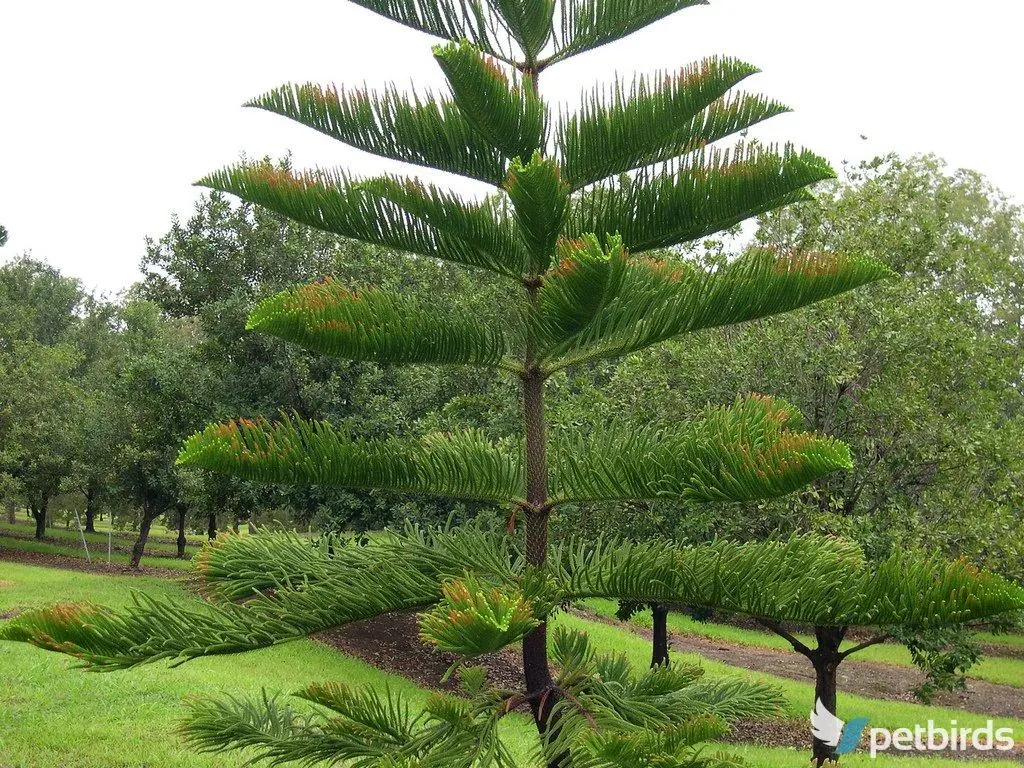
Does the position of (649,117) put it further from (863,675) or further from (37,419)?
(37,419)

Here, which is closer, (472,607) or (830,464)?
(472,607)

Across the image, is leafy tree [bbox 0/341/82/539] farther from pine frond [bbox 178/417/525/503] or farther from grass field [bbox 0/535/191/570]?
pine frond [bbox 178/417/525/503]

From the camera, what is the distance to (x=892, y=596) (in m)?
1.99

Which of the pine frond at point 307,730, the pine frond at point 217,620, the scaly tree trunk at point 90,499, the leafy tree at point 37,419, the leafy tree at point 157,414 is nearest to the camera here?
the pine frond at point 217,620

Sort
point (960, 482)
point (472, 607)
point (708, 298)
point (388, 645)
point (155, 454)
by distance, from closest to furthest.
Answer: point (472, 607) < point (708, 298) < point (960, 482) < point (388, 645) < point (155, 454)

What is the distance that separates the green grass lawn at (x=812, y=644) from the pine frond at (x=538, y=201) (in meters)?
17.7

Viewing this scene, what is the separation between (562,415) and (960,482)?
16.2 feet

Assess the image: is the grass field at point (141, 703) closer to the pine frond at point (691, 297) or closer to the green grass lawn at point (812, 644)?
the pine frond at point (691, 297)

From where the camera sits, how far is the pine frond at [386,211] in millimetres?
2379

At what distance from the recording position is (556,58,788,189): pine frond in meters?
2.48

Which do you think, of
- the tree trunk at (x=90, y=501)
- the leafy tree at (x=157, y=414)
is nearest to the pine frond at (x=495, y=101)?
the leafy tree at (x=157, y=414)

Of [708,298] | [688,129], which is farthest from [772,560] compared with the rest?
[688,129]

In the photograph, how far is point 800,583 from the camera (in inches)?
82.7

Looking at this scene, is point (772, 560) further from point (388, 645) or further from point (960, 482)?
point (388, 645)
